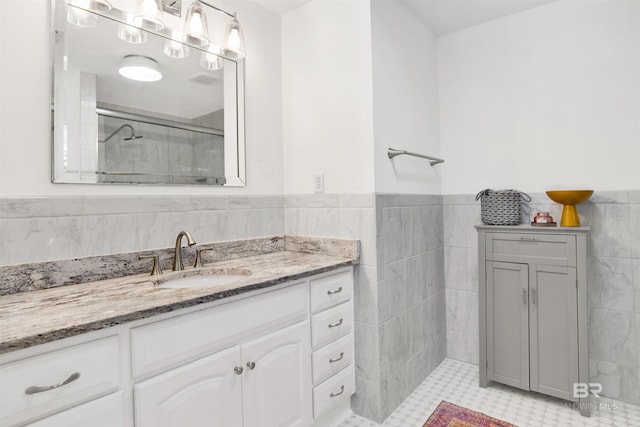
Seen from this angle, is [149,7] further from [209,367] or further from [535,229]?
[535,229]

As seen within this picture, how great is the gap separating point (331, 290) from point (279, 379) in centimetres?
46

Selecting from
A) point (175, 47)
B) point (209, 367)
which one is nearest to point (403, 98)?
point (175, 47)

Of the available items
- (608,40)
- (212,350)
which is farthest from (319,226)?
(608,40)

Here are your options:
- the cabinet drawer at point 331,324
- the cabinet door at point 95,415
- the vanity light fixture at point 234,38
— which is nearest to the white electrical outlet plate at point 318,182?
the cabinet drawer at point 331,324

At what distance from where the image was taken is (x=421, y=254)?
2.22 meters

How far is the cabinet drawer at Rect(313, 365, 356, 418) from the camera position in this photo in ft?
5.31

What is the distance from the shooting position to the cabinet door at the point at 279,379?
132 centimetres

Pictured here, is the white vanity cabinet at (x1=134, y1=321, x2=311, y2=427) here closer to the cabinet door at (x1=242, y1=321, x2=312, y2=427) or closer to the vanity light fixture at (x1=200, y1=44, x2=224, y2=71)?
the cabinet door at (x1=242, y1=321, x2=312, y2=427)

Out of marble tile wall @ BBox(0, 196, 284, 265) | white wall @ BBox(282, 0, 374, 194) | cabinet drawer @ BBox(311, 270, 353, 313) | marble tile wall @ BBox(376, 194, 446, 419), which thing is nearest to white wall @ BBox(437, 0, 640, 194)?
marble tile wall @ BBox(376, 194, 446, 419)

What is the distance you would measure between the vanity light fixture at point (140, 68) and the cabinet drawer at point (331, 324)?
4.42 ft

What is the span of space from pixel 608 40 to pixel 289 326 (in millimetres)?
2346

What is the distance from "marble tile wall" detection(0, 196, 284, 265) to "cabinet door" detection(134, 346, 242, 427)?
2.17ft

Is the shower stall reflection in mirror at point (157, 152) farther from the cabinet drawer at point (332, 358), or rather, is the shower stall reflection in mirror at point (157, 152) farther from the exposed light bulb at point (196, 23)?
the cabinet drawer at point (332, 358)

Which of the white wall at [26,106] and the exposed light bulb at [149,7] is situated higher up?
the exposed light bulb at [149,7]
